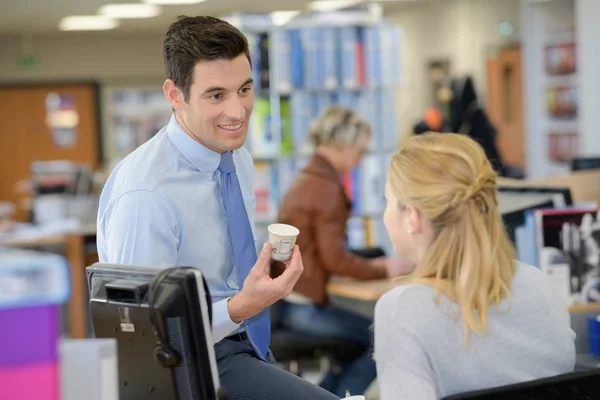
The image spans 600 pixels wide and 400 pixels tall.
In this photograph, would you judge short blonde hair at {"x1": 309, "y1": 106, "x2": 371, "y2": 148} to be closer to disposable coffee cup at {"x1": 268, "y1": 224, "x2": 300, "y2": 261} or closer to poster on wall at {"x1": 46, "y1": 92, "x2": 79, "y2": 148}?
disposable coffee cup at {"x1": 268, "y1": 224, "x2": 300, "y2": 261}

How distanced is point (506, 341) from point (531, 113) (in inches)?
248

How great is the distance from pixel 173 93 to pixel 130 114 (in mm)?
13061

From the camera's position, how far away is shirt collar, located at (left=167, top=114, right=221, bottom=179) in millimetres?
2148

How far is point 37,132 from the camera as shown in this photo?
14.5m

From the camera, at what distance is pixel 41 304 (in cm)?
113

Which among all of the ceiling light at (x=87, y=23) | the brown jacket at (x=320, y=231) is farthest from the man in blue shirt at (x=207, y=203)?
the ceiling light at (x=87, y=23)

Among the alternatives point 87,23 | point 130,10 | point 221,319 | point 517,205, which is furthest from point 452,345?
point 87,23

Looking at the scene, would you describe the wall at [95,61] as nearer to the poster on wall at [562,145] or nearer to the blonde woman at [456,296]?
the poster on wall at [562,145]

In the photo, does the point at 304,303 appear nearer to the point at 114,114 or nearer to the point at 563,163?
the point at 563,163

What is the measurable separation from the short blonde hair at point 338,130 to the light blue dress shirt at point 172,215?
222 centimetres

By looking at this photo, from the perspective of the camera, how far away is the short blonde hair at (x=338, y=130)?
438 cm

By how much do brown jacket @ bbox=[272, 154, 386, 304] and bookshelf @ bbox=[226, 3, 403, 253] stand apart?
1752 millimetres

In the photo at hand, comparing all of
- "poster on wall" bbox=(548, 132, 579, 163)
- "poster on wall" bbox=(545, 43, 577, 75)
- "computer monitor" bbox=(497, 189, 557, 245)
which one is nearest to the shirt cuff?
"computer monitor" bbox=(497, 189, 557, 245)

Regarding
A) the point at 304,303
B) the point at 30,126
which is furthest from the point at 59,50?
the point at 304,303
